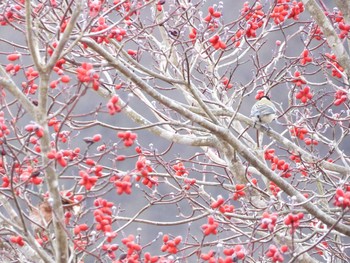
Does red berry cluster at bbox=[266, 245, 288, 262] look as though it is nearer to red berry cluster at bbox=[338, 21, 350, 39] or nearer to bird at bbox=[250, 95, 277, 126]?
bird at bbox=[250, 95, 277, 126]

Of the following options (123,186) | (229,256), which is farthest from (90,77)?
(229,256)

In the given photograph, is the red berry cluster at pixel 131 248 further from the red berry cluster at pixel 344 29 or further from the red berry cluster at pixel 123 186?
the red berry cluster at pixel 344 29

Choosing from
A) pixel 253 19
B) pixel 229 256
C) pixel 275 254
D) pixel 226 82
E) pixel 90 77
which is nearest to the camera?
pixel 90 77

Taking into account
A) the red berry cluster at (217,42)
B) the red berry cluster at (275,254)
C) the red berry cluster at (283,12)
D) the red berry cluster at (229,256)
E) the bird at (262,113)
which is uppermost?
the red berry cluster at (283,12)

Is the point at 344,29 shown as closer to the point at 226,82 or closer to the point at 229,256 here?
the point at 226,82

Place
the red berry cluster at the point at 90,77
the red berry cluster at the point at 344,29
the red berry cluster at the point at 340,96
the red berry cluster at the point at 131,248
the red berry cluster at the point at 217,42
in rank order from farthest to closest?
the red berry cluster at the point at 340,96, the red berry cluster at the point at 344,29, the red berry cluster at the point at 217,42, the red berry cluster at the point at 131,248, the red berry cluster at the point at 90,77

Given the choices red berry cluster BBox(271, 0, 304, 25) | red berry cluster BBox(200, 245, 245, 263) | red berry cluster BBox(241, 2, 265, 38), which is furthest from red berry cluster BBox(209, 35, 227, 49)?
red berry cluster BBox(200, 245, 245, 263)

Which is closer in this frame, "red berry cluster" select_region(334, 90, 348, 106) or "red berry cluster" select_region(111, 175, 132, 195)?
"red berry cluster" select_region(111, 175, 132, 195)

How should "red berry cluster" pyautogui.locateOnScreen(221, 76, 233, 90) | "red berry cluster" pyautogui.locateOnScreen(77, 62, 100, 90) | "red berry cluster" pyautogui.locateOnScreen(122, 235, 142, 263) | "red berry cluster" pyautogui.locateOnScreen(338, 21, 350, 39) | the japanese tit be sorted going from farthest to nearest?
"red berry cluster" pyautogui.locateOnScreen(221, 76, 233, 90) < the japanese tit < "red berry cluster" pyautogui.locateOnScreen(338, 21, 350, 39) < "red berry cluster" pyautogui.locateOnScreen(122, 235, 142, 263) < "red berry cluster" pyautogui.locateOnScreen(77, 62, 100, 90)

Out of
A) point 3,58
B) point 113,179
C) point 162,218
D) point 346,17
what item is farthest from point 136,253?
point 3,58

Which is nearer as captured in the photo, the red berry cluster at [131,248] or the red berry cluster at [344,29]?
the red berry cluster at [131,248]

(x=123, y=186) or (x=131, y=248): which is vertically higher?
(x=123, y=186)

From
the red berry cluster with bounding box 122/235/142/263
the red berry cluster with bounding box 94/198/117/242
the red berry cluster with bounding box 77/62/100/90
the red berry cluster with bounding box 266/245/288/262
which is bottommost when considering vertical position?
the red berry cluster with bounding box 266/245/288/262

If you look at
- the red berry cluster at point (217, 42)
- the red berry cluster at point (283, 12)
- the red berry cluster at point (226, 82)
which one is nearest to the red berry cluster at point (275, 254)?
the red berry cluster at point (217, 42)
